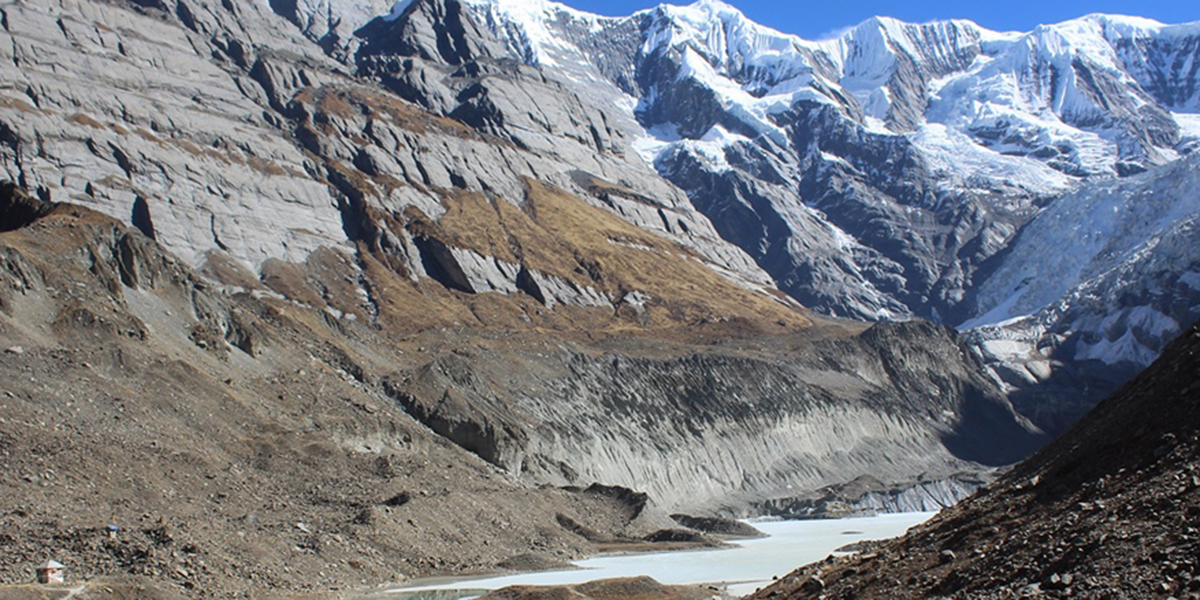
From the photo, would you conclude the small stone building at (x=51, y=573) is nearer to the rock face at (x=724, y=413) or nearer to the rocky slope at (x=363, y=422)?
the rocky slope at (x=363, y=422)

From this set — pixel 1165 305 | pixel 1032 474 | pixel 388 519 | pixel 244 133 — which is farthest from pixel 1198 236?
pixel 1032 474

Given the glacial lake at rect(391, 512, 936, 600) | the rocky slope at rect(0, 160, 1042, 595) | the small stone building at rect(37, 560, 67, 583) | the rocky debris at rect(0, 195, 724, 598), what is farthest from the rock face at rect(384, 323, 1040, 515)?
the small stone building at rect(37, 560, 67, 583)

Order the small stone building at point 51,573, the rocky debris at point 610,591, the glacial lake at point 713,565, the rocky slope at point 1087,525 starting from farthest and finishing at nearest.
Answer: the glacial lake at point 713,565
the rocky debris at point 610,591
the small stone building at point 51,573
the rocky slope at point 1087,525

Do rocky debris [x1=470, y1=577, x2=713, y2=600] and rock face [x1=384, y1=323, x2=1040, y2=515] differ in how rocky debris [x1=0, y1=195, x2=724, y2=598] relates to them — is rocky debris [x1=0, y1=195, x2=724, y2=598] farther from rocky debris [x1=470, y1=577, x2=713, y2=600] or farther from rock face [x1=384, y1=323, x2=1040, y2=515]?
rock face [x1=384, y1=323, x2=1040, y2=515]

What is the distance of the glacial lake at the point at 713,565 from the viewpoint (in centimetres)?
4969

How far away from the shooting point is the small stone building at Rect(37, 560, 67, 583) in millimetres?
36250

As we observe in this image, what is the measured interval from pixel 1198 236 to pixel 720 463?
11600 cm

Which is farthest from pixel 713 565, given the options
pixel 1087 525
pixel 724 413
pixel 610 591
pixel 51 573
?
pixel 724 413

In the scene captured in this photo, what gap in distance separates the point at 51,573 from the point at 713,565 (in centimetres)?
3425

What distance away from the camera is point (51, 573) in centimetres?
3644

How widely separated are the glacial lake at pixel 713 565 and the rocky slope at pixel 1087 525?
2096 cm

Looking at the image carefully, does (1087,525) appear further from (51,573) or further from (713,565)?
(713,565)

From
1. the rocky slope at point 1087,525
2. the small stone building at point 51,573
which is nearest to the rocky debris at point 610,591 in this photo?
the rocky slope at point 1087,525

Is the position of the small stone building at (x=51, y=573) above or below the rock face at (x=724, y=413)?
below
